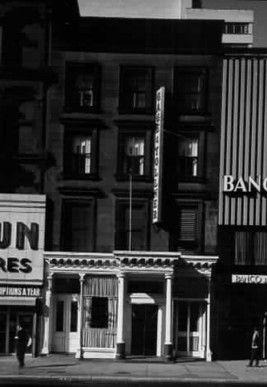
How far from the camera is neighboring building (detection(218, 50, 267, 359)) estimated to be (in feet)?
129

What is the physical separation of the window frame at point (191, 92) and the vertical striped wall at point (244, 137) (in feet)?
2.91

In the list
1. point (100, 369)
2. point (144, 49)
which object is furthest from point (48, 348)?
point (144, 49)

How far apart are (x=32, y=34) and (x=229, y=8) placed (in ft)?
133

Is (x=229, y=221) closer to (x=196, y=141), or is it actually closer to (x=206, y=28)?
(x=196, y=141)

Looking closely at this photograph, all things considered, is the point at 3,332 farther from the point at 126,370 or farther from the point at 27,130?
the point at 27,130

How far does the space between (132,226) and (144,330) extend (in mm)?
4793

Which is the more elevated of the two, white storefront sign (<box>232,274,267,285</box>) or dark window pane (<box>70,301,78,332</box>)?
white storefront sign (<box>232,274,267,285</box>)

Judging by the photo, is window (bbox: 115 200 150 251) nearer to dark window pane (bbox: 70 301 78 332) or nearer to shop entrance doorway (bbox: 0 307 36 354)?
dark window pane (bbox: 70 301 78 332)

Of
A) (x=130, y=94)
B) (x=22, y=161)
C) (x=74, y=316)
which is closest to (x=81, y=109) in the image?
(x=130, y=94)

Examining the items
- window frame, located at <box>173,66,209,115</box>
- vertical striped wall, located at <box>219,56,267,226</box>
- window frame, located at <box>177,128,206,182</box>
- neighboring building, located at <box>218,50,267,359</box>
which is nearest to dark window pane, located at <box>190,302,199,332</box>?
neighboring building, located at <box>218,50,267,359</box>

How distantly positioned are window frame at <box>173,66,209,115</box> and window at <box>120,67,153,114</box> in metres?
1.19

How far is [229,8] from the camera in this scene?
77062mm

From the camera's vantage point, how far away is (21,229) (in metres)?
39.2

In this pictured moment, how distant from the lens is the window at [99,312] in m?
38.9
